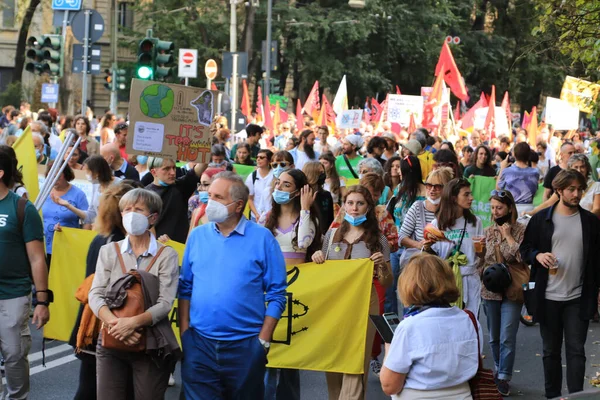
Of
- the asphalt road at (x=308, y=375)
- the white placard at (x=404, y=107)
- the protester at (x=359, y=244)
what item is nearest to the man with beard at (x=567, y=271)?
the asphalt road at (x=308, y=375)

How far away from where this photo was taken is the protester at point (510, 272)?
29.8 feet

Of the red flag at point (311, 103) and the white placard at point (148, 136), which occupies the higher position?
the white placard at point (148, 136)

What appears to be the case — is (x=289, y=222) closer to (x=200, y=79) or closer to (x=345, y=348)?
(x=345, y=348)

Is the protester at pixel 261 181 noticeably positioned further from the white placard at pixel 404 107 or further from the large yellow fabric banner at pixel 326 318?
the white placard at pixel 404 107

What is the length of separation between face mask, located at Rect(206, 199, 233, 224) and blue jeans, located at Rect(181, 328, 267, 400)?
0.61 m

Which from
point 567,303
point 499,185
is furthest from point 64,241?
point 499,185

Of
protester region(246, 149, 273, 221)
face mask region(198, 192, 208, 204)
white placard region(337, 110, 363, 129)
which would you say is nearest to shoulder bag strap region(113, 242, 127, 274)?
face mask region(198, 192, 208, 204)

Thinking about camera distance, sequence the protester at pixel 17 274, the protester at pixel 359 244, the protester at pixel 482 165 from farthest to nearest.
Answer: the protester at pixel 482 165 → the protester at pixel 359 244 → the protester at pixel 17 274

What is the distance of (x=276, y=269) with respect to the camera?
6285mm

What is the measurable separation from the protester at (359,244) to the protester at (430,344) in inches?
117

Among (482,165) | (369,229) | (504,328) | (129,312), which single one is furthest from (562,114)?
(129,312)

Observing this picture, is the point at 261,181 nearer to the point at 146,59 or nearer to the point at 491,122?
the point at 146,59

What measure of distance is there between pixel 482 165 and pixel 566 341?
28.8 ft

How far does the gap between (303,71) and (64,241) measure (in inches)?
1761
